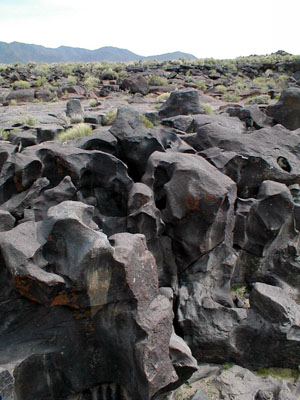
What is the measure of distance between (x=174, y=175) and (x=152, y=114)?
6092 millimetres

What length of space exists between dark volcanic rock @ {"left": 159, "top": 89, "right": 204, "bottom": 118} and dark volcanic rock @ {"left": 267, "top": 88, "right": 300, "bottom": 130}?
258 cm

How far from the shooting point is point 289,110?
13.2 meters

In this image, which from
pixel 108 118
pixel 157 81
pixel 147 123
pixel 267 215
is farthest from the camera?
pixel 157 81

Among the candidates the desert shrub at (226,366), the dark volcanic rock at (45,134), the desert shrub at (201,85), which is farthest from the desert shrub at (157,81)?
the desert shrub at (226,366)

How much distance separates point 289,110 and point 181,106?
355 centimetres

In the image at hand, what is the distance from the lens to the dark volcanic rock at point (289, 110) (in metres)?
13.1

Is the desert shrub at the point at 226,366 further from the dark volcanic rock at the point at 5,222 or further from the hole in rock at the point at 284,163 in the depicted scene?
the hole in rock at the point at 284,163

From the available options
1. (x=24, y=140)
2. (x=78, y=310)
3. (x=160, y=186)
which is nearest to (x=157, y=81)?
(x=24, y=140)

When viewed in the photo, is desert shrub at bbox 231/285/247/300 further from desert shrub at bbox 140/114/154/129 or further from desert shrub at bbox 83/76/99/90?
desert shrub at bbox 83/76/99/90

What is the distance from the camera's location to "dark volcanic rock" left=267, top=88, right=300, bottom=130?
13.1 m

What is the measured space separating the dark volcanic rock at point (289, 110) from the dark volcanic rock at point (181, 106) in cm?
258

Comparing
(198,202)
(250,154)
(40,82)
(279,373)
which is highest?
(250,154)

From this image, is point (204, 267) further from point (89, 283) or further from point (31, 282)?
point (31, 282)

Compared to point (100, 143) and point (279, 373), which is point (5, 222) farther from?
point (279, 373)
